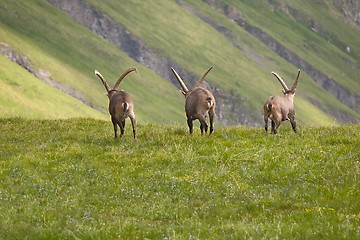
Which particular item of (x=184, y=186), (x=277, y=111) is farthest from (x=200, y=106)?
(x=184, y=186)

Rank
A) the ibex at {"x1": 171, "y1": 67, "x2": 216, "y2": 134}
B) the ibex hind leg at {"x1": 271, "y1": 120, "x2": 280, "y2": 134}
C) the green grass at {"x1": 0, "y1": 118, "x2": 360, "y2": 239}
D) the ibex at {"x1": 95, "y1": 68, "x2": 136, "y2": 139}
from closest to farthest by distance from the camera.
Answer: the green grass at {"x1": 0, "y1": 118, "x2": 360, "y2": 239} < the ibex at {"x1": 95, "y1": 68, "x2": 136, "y2": 139} < the ibex at {"x1": 171, "y1": 67, "x2": 216, "y2": 134} < the ibex hind leg at {"x1": 271, "y1": 120, "x2": 280, "y2": 134}

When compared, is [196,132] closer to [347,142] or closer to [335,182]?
[347,142]

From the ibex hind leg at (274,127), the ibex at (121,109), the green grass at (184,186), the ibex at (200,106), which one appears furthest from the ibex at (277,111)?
the ibex at (121,109)

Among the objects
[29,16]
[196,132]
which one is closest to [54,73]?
[29,16]

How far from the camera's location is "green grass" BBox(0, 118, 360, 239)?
43.1 feet

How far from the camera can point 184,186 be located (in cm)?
1669

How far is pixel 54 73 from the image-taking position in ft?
572

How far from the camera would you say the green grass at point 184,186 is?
13.1m

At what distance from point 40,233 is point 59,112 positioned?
13014 centimetres

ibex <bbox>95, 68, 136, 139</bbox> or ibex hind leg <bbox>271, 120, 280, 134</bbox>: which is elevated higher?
ibex hind leg <bbox>271, 120, 280, 134</bbox>

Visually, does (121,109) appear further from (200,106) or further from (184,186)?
(184,186)

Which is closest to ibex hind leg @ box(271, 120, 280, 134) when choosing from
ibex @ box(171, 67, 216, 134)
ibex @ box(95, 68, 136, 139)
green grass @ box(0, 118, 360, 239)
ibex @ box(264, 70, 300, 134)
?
ibex @ box(264, 70, 300, 134)

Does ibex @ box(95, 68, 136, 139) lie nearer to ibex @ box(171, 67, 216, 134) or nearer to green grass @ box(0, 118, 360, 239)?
green grass @ box(0, 118, 360, 239)

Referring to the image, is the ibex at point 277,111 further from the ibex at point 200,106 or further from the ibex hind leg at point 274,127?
the ibex at point 200,106
